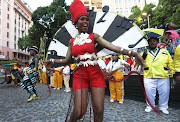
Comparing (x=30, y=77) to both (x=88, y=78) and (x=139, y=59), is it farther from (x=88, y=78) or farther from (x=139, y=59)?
(x=139, y=59)

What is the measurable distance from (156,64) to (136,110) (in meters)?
1.50

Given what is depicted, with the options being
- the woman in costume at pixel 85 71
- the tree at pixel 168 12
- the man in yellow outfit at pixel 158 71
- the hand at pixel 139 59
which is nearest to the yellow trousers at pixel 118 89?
the man in yellow outfit at pixel 158 71

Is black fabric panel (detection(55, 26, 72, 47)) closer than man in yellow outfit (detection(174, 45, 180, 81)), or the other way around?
man in yellow outfit (detection(174, 45, 180, 81))

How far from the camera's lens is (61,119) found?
3.37 m

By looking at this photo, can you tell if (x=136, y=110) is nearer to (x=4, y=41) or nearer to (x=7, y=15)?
(x=4, y=41)

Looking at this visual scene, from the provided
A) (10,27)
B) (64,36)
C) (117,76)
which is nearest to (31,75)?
(64,36)

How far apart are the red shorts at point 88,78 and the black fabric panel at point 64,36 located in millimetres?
1125

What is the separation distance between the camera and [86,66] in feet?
6.58

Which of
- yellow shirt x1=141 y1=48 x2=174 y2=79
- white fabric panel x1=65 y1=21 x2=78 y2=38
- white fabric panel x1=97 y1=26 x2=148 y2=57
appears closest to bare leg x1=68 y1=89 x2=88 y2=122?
white fabric panel x1=97 y1=26 x2=148 y2=57

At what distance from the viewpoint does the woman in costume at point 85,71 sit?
6.18ft

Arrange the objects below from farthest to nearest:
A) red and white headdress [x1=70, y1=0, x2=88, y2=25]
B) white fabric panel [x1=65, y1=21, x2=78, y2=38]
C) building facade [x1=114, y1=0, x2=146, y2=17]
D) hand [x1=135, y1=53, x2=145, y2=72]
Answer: building facade [x1=114, y1=0, x2=146, y2=17], white fabric panel [x1=65, y1=21, x2=78, y2=38], red and white headdress [x1=70, y1=0, x2=88, y2=25], hand [x1=135, y1=53, x2=145, y2=72]

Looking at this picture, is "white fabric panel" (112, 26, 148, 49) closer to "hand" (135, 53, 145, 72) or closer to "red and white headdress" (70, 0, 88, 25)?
"hand" (135, 53, 145, 72)

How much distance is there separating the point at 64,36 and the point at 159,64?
267 centimetres

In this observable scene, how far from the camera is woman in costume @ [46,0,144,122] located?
1.88 metres
